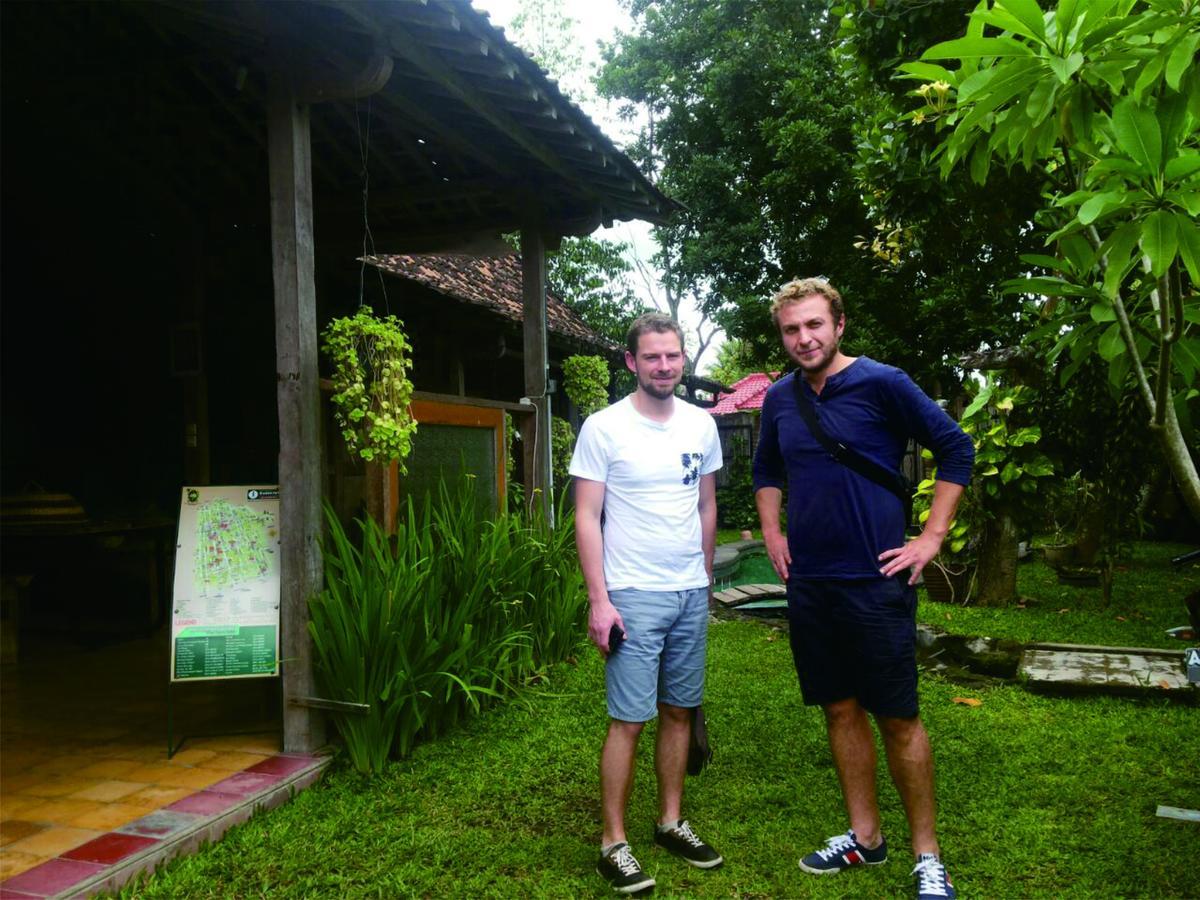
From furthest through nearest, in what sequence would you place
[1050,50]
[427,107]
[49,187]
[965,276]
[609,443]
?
[965,276] < [49,187] < [427,107] < [609,443] < [1050,50]

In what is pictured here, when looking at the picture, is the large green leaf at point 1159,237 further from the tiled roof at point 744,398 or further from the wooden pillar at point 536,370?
the tiled roof at point 744,398

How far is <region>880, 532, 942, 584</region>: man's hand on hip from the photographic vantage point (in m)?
2.71

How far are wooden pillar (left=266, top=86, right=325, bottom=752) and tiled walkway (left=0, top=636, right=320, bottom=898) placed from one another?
357 millimetres

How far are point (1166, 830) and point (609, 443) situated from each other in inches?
90.4

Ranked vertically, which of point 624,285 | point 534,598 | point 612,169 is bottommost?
point 534,598

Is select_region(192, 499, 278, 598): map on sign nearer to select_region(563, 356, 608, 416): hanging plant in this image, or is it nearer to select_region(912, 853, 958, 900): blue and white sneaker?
select_region(912, 853, 958, 900): blue and white sneaker

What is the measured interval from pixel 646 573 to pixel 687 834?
0.87 metres

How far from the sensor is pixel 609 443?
9.57 ft

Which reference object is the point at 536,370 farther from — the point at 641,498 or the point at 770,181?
the point at 770,181

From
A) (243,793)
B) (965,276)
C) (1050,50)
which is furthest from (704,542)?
(965,276)

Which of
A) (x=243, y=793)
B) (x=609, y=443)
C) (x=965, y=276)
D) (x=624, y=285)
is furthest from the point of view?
(x=624, y=285)

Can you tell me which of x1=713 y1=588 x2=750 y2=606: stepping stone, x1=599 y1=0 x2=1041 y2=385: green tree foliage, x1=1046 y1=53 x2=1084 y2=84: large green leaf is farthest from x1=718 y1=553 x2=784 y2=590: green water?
x1=1046 y1=53 x2=1084 y2=84: large green leaf

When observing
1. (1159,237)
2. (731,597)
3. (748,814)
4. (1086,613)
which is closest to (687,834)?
(748,814)

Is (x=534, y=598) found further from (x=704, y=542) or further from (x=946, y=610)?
(x=946, y=610)
